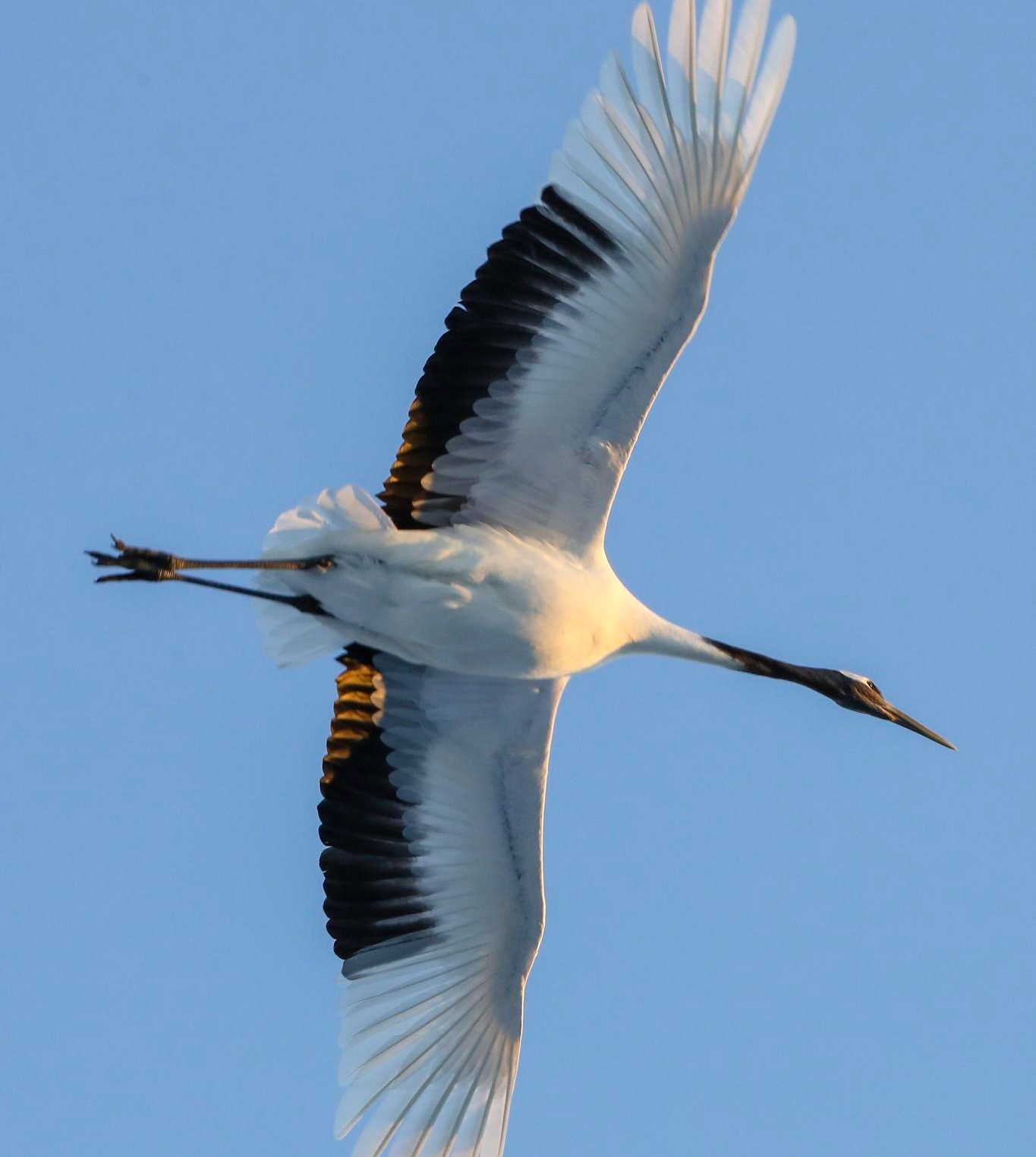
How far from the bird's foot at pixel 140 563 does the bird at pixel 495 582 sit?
0.02 m

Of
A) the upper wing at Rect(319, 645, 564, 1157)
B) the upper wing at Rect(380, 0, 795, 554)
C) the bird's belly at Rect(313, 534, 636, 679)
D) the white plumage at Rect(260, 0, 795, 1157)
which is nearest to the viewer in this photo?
the upper wing at Rect(380, 0, 795, 554)

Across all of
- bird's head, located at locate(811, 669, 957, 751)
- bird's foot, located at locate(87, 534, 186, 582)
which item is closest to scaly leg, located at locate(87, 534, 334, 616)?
bird's foot, located at locate(87, 534, 186, 582)

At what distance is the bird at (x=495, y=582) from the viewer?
1276 centimetres

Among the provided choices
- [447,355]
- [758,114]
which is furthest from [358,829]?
[758,114]

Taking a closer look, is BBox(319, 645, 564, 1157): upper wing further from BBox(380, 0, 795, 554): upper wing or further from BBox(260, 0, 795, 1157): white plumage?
BBox(380, 0, 795, 554): upper wing

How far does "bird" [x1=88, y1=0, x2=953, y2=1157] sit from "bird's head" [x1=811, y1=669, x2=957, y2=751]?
0.06ft

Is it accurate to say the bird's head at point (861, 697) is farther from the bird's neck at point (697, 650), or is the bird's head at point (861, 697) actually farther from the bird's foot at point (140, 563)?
the bird's foot at point (140, 563)

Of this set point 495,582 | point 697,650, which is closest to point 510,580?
point 495,582

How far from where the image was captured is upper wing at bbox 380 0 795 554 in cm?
1261

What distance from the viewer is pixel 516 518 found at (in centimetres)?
1378

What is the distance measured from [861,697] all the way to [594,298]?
162 inches

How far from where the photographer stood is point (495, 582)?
1352cm

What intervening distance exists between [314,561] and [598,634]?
1.82 metres

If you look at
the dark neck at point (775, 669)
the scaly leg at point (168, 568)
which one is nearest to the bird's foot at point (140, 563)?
the scaly leg at point (168, 568)
